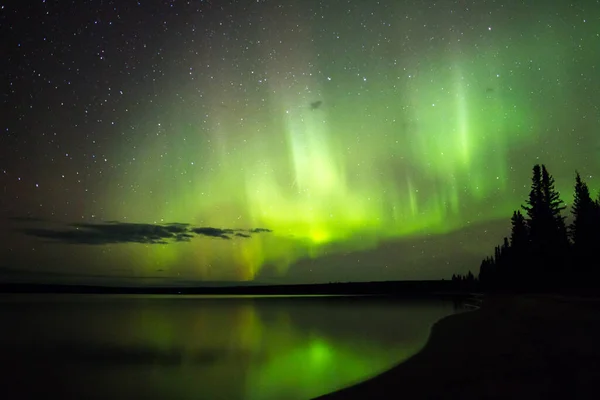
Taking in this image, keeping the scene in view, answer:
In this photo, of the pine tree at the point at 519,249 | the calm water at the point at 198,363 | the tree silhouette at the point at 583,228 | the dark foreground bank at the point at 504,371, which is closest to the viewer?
the dark foreground bank at the point at 504,371

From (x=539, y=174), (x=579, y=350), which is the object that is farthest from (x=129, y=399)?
(x=539, y=174)

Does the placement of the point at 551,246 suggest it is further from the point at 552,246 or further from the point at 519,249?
the point at 519,249

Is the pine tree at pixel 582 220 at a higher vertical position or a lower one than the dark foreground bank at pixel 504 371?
higher

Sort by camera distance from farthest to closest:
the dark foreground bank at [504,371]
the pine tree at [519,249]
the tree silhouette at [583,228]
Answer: the pine tree at [519,249] → the tree silhouette at [583,228] → the dark foreground bank at [504,371]

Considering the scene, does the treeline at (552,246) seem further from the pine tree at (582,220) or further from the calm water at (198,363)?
the calm water at (198,363)

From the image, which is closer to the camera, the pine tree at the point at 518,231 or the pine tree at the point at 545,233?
the pine tree at the point at 545,233

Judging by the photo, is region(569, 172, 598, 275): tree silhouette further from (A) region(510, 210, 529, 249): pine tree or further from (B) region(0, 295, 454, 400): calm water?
(B) region(0, 295, 454, 400): calm water

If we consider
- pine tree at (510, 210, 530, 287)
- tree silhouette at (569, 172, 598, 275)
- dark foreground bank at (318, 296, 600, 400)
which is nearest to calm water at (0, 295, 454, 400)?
dark foreground bank at (318, 296, 600, 400)

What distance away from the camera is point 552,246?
187 ft

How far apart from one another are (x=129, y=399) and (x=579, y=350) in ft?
46.0

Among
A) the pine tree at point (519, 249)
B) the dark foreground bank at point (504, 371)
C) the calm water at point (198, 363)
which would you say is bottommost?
the calm water at point (198, 363)

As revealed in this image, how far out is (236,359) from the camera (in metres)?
22.5

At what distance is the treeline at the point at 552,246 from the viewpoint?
48.5m

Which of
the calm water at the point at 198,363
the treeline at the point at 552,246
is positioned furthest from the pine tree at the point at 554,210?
the calm water at the point at 198,363
